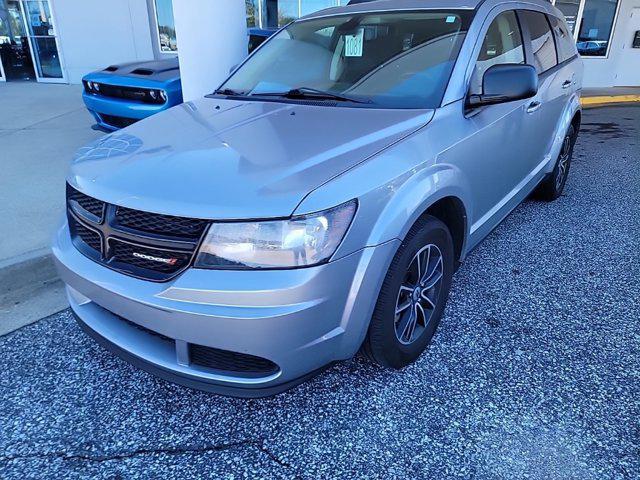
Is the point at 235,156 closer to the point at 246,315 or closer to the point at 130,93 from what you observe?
the point at 246,315

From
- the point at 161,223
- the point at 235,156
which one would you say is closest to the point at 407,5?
the point at 235,156

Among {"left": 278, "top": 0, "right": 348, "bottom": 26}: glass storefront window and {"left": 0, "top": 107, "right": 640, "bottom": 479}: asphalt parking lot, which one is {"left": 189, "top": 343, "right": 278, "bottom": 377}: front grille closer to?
{"left": 0, "top": 107, "right": 640, "bottom": 479}: asphalt parking lot

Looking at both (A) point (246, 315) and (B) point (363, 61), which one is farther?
(B) point (363, 61)

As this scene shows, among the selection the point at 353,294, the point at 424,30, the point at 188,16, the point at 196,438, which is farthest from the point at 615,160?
the point at 196,438

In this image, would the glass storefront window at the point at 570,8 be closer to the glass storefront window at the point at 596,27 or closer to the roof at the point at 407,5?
the glass storefront window at the point at 596,27

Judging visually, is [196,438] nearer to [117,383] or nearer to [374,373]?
[117,383]

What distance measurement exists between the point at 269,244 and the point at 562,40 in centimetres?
411

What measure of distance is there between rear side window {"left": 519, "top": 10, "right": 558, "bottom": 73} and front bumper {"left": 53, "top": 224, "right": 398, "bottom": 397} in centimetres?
257

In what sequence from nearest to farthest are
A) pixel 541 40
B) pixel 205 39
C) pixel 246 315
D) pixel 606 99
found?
1. pixel 246 315
2. pixel 541 40
3. pixel 205 39
4. pixel 606 99

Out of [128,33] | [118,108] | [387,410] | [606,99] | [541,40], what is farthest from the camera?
[128,33]

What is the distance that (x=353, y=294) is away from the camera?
6.33 feet

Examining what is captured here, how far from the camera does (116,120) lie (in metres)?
5.75

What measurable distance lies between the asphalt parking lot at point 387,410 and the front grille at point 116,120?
10.5 feet

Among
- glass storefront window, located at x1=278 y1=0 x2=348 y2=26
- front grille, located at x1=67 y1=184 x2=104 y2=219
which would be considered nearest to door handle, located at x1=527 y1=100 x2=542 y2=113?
front grille, located at x1=67 y1=184 x2=104 y2=219
